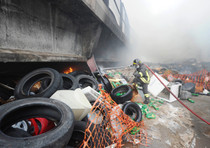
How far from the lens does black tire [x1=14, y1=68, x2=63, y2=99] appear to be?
1906mm

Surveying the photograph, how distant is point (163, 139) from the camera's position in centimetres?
218

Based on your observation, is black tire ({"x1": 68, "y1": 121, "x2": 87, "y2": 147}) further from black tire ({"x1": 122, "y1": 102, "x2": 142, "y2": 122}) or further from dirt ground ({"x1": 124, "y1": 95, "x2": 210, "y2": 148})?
black tire ({"x1": 122, "y1": 102, "x2": 142, "y2": 122})

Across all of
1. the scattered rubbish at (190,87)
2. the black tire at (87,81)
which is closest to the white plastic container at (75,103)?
the black tire at (87,81)

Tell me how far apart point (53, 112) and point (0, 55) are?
1331mm

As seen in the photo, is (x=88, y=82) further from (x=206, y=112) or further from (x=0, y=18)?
(x=206, y=112)

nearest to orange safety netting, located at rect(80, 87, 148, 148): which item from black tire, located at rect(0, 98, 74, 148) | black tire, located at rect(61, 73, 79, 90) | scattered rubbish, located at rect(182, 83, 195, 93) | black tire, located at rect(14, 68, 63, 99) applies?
black tire, located at rect(0, 98, 74, 148)

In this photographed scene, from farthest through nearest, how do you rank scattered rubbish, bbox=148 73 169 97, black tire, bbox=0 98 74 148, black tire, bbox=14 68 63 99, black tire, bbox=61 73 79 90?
scattered rubbish, bbox=148 73 169 97, black tire, bbox=61 73 79 90, black tire, bbox=14 68 63 99, black tire, bbox=0 98 74 148

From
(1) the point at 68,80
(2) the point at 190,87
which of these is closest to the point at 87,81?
(1) the point at 68,80

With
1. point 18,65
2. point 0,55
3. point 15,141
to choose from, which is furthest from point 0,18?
point 15,141

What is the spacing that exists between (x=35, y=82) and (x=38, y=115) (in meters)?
1.24

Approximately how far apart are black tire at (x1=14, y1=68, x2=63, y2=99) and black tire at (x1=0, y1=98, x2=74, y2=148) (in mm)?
448

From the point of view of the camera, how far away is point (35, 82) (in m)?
2.42

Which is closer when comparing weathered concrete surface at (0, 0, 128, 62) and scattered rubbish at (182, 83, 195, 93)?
weathered concrete surface at (0, 0, 128, 62)

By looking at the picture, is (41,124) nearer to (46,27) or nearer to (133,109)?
(133,109)
